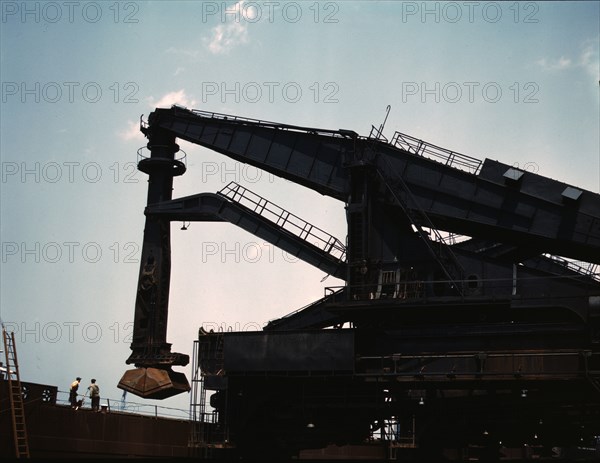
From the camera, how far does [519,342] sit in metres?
26.5

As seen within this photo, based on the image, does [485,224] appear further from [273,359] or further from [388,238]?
[273,359]

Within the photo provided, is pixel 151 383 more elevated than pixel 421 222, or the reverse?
pixel 421 222

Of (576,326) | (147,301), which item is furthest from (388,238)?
(147,301)

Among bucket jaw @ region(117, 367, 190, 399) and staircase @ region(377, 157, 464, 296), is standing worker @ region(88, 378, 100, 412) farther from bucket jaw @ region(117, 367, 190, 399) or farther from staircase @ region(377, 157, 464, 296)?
staircase @ region(377, 157, 464, 296)

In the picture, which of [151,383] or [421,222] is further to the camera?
[151,383]

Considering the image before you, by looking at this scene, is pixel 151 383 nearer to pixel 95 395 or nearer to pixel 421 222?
pixel 95 395

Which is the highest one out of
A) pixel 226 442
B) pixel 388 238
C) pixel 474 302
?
pixel 388 238

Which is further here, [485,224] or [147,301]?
[147,301]

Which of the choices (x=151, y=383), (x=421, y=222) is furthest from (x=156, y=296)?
(x=421, y=222)

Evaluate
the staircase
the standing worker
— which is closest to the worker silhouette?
the standing worker

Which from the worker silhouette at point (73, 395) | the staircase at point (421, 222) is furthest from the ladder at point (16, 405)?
the staircase at point (421, 222)

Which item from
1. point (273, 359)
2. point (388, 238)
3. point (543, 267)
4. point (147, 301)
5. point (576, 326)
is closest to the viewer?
point (576, 326)

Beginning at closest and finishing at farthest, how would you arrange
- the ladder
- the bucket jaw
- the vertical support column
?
the ladder → the bucket jaw → the vertical support column

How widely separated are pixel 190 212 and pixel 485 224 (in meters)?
13.4
